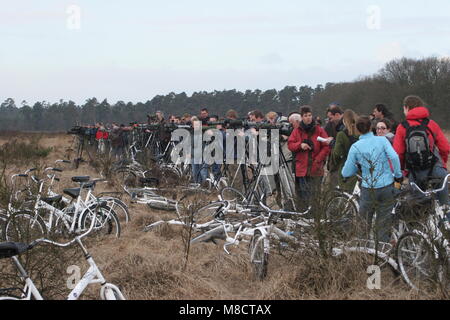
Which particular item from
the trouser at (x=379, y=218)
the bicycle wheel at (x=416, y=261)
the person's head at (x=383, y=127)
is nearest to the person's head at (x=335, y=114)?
the person's head at (x=383, y=127)

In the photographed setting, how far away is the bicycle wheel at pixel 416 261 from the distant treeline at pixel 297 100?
83.2 feet

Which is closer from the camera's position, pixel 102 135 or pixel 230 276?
pixel 230 276

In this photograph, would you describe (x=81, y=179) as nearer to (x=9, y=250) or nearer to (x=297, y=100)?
(x=9, y=250)

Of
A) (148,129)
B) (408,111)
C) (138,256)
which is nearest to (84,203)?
(138,256)

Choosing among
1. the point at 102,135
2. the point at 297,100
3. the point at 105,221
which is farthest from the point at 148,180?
the point at 297,100

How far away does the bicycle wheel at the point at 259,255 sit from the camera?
16.7 ft

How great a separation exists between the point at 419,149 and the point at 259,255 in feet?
6.03

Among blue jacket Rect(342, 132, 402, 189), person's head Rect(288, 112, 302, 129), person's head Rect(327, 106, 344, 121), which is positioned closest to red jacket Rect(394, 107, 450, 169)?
blue jacket Rect(342, 132, 402, 189)

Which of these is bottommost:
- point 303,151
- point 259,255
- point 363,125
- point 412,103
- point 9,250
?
point 259,255

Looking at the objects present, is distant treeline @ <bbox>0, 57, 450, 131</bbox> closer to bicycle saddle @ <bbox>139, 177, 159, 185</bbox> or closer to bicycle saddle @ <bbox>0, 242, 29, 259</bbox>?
bicycle saddle @ <bbox>139, 177, 159, 185</bbox>

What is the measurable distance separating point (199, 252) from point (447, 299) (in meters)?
2.82

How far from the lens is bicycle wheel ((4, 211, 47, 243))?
4.93 m

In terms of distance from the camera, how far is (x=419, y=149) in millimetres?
5664

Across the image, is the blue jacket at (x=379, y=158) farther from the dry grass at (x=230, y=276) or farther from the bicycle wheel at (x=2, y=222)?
the bicycle wheel at (x=2, y=222)
